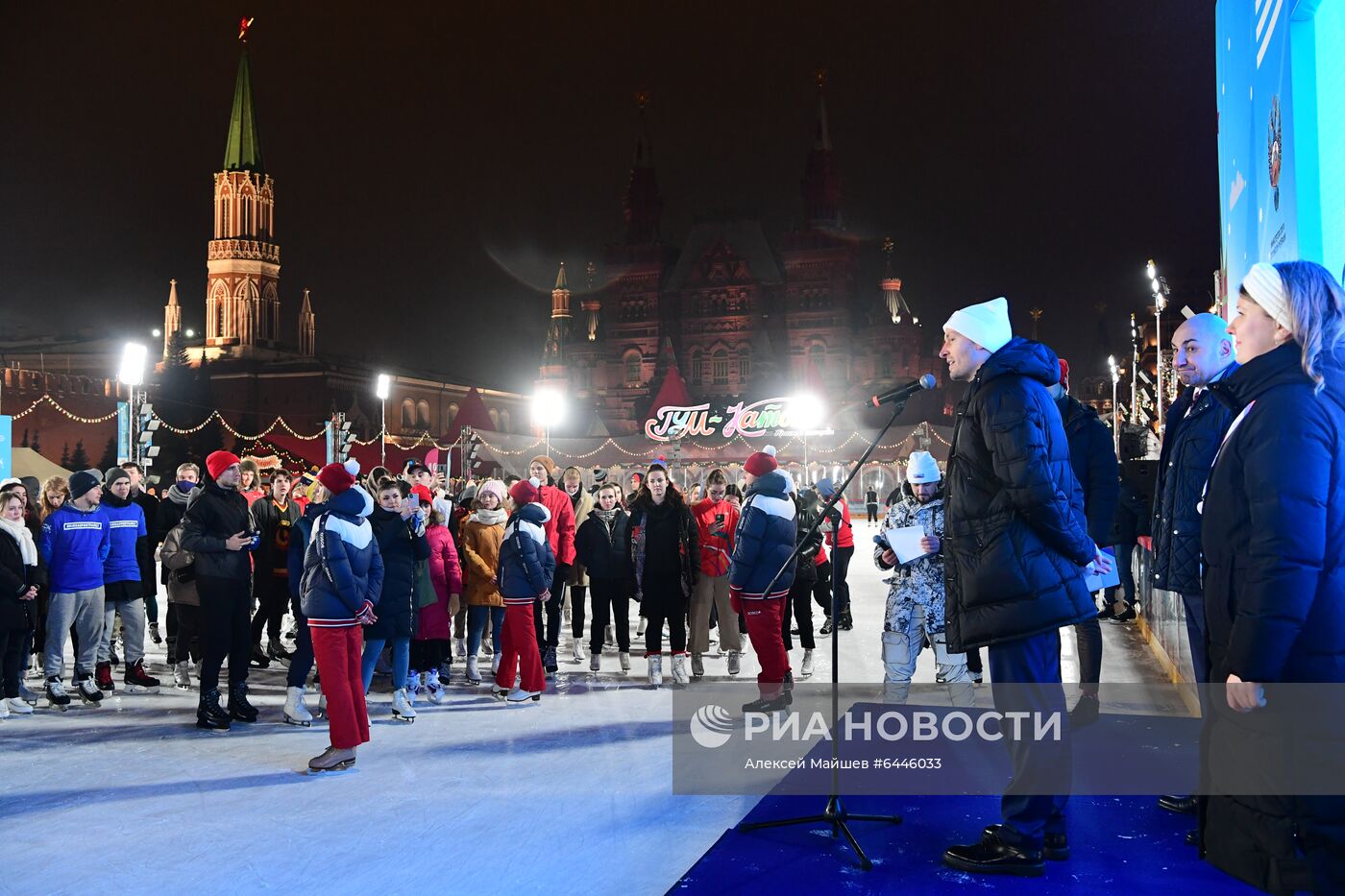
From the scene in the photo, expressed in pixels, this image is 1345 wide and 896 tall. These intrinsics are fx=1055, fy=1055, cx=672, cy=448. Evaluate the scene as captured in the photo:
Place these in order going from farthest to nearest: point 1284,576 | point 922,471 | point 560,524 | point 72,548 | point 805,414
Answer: point 805,414 → point 560,524 → point 72,548 → point 922,471 → point 1284,576

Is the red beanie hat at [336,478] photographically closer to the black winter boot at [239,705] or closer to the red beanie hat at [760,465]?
the black winter boot at [239,705]

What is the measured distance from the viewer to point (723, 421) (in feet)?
116

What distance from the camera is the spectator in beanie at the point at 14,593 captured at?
668cm

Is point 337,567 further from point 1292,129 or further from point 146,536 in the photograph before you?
point 1292,129

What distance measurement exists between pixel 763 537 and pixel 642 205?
72.9 metres

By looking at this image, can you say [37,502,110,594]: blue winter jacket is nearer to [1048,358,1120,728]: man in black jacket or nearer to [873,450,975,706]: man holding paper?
[873,450,975,706]: man holding paper

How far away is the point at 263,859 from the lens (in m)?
4.16

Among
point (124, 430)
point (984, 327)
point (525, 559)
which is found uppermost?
point (124, 430)

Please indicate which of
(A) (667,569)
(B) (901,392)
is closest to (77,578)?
(A) (667,569)

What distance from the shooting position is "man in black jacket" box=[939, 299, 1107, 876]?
3.27 meters

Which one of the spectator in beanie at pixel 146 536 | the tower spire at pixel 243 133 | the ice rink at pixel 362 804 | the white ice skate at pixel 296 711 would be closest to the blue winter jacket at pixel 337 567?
the ice rink at pixel 362 804

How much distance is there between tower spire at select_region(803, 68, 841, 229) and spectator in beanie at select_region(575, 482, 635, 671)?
224 feet

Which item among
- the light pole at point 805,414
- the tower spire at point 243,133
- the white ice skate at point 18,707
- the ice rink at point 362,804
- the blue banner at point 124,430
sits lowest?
the ice rink at point 362,804

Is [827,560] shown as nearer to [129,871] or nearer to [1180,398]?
[1180,398]
